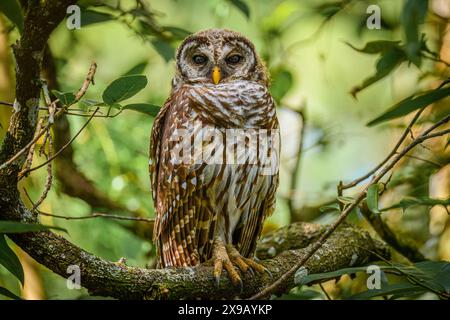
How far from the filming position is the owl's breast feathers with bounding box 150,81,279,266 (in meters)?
2.82

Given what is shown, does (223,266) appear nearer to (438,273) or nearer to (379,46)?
(438,273)

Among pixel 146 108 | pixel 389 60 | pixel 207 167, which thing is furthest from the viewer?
pixel 207 167

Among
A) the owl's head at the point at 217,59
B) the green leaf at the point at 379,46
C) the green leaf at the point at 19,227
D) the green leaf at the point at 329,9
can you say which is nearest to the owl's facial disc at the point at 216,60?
the owl's head at the point at 217,59

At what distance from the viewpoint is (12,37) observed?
387 centimetres

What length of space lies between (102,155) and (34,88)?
2126 mm

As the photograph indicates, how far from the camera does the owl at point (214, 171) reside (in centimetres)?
282

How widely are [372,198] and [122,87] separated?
2.69 feet

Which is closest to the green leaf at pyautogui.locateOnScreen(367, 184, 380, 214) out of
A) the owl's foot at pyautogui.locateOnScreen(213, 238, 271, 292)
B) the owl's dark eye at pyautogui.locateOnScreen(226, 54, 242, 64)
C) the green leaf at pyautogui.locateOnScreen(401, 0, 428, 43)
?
the green leaf at pyautogui.locateOnScreen(401, 0, 428, 43)

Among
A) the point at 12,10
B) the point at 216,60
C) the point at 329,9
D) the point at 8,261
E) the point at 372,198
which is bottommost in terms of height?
the point at 8,261

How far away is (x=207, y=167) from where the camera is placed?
111 inches

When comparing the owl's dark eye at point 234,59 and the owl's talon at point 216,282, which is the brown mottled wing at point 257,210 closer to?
the owl's dark eye at point 234,59

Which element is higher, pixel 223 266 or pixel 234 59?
pixel 234 59

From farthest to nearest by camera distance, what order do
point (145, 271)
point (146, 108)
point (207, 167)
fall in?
point (207, 167), point (146, 108), point (145, 271)

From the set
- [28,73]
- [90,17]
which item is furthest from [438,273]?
[90,17]
